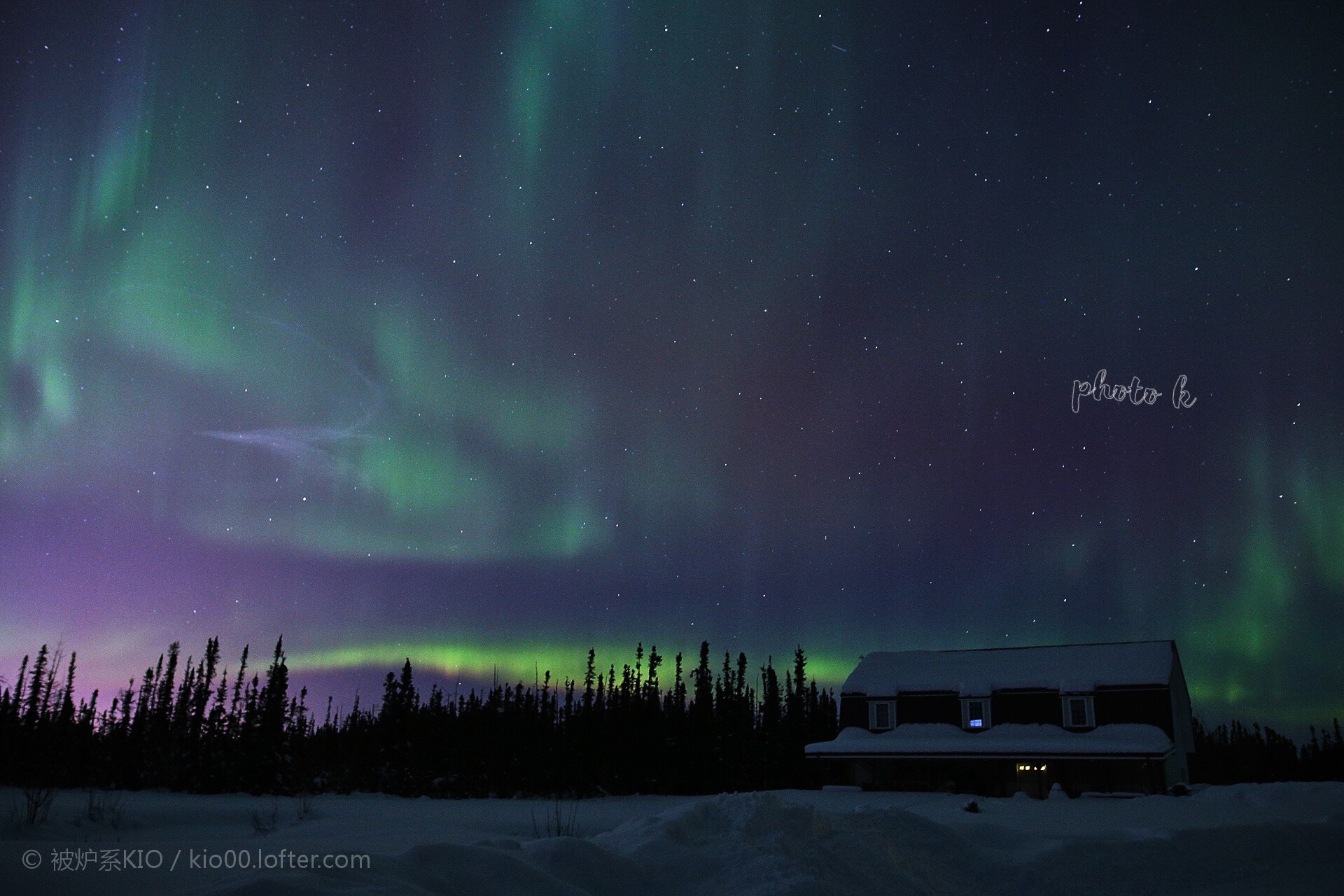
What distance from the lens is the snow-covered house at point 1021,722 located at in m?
37.0

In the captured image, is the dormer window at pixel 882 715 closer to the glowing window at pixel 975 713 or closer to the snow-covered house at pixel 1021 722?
the snow-covered house at pixel 1021 722

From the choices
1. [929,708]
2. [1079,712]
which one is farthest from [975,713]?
[1079,712]

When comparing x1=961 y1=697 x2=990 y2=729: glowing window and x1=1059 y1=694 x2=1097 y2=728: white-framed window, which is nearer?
x1=1059 y1=694 x2=1097 y2=728: white-framed window

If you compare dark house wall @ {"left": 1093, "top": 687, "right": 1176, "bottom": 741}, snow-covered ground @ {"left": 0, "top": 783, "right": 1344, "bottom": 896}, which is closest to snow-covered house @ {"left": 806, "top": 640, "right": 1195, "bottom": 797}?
dark house wall @ {"left": 1093, "top": 687, "right": 1176, "bottom": 741}

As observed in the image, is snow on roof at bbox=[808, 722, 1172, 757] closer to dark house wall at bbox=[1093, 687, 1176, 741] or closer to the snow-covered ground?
dark house wall at bbox=[1093, 687, 1176, 741]

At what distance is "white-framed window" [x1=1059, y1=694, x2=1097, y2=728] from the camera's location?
39.6m

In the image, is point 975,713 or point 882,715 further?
point 882,715

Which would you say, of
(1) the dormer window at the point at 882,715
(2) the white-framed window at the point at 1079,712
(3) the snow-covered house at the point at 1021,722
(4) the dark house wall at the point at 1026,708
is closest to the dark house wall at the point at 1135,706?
(3) the snow-covered house at the point at 1021,722

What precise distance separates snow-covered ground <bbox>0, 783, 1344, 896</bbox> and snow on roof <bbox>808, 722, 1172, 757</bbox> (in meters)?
13.1

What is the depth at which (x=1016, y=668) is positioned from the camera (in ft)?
143

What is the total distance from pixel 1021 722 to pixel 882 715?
7114mm

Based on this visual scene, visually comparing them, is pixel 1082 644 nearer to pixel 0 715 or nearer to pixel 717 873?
pixel 717 873

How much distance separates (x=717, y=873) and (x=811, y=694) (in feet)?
241

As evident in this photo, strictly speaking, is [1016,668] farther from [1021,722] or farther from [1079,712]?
[1079,712]
